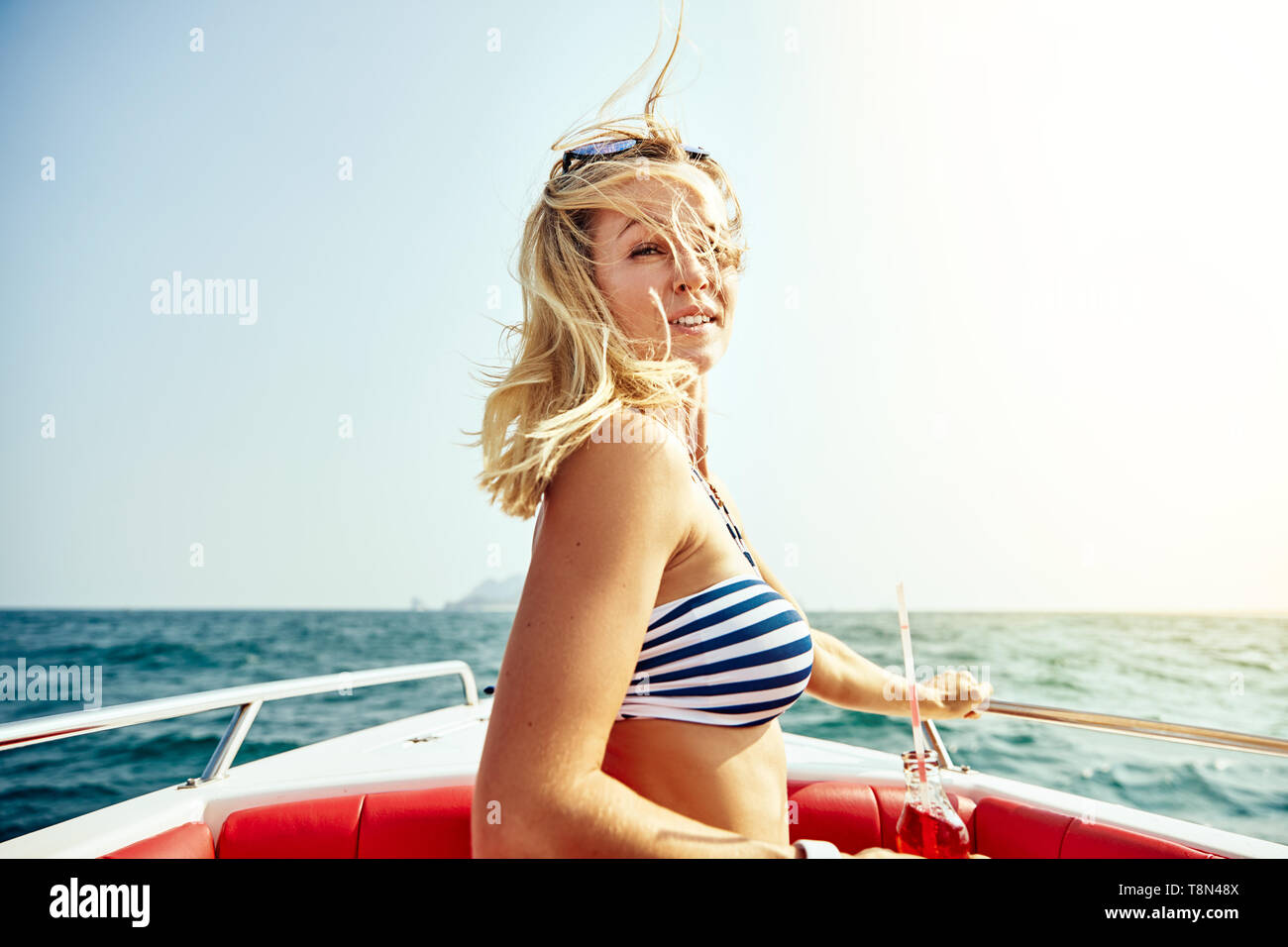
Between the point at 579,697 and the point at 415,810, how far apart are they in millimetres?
1700

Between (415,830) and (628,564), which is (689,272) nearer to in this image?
(628,564)

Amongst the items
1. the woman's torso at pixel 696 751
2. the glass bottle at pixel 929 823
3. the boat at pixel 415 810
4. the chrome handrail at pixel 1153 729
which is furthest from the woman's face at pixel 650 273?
the boat at pixel 415 810

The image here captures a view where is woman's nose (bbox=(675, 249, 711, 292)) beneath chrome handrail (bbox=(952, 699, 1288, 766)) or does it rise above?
above

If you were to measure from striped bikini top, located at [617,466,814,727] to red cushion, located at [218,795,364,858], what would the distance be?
1.55m

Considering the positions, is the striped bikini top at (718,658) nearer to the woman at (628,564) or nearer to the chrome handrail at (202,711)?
the woman at (628,564)

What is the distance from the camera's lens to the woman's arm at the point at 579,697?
0.70 metres

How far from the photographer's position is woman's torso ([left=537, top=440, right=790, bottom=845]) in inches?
36.5

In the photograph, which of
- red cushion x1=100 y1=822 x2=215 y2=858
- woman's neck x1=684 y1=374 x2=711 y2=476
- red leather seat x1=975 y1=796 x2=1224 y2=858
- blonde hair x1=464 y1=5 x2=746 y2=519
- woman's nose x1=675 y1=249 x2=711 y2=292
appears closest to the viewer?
blonde hair x1=464 y1=5 x2=746 y2=519

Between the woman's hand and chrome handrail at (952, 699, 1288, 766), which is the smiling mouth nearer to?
the woman's hand

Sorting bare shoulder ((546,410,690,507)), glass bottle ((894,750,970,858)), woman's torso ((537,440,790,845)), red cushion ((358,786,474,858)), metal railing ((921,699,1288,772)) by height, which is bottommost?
red cushion ((358,786,474,858))

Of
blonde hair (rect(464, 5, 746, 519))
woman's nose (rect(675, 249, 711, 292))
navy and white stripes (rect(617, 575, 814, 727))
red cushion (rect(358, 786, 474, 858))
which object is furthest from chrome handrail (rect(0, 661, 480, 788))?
woman's nose (rect(675, 249, 711, 292))
